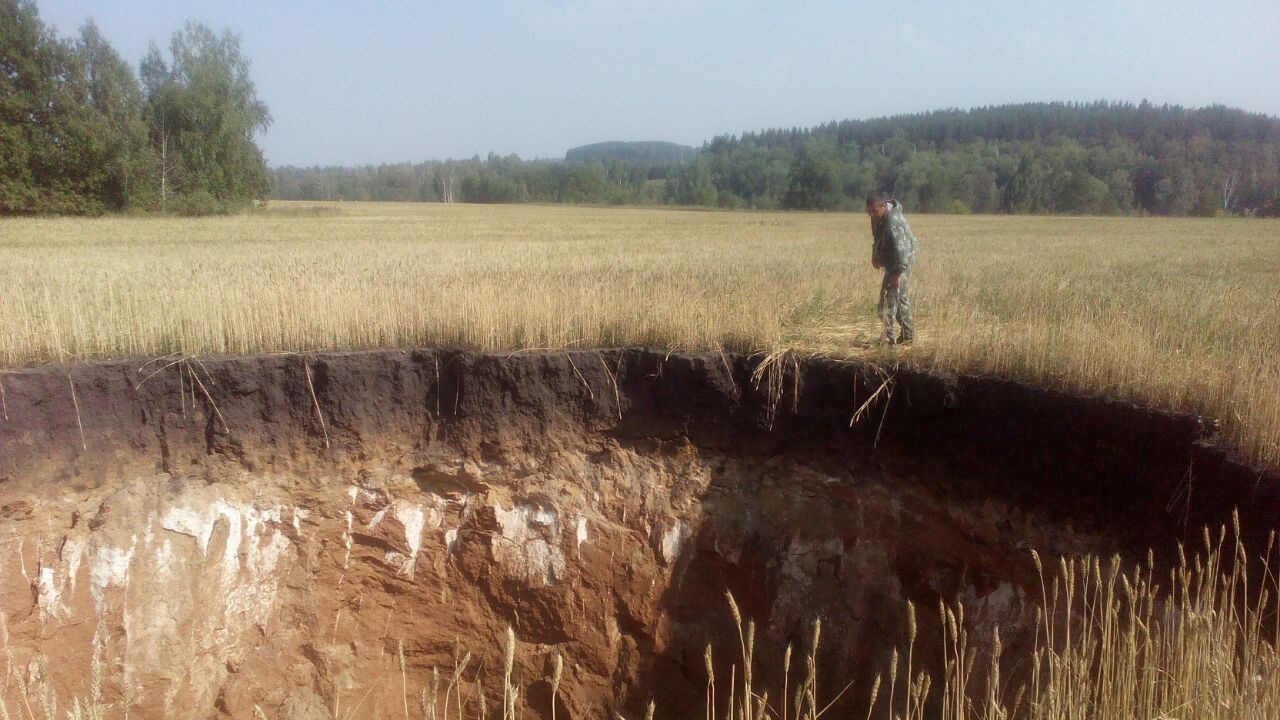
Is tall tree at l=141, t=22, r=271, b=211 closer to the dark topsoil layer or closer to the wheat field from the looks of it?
the wheat field

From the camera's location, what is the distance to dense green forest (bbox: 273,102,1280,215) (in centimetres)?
5288

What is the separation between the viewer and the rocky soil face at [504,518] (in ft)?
16.6

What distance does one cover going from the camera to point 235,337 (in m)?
5.78

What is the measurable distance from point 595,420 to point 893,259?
2797 mm

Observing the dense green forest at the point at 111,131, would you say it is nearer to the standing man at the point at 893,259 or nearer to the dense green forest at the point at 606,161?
the dense green forest at the point at 606,161

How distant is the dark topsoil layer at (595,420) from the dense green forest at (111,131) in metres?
27.5

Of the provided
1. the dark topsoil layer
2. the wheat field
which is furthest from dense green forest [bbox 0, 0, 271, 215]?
the dark topsoil layer

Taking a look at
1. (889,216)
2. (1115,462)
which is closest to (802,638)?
(1115,462)

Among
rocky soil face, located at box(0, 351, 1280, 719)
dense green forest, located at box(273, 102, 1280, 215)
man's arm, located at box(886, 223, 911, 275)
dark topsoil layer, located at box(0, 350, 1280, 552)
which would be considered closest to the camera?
dark topsoil layer, located at box(0, 350, 1280, 552)

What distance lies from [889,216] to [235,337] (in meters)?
5.22

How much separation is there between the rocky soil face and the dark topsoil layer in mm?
17

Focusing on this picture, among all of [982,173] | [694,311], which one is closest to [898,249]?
[694,311]

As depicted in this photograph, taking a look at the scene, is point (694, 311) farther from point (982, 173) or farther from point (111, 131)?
point (982, 173)

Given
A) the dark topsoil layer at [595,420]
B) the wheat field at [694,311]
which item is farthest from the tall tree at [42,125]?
the dark topsoil layer at [595,420]
